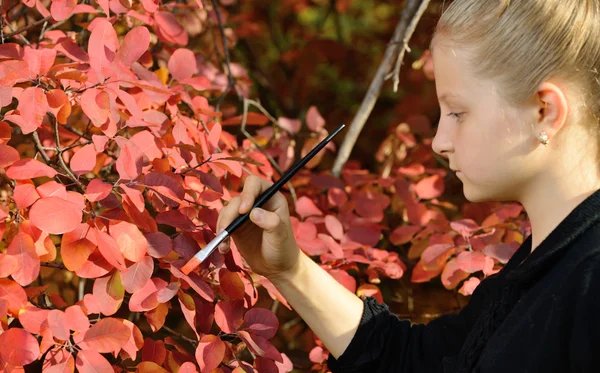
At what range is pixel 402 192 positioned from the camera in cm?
179

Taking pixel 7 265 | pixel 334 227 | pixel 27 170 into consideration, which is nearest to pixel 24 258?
pixel 7 265

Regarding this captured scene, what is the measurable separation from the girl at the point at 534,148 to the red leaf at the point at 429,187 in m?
0.74

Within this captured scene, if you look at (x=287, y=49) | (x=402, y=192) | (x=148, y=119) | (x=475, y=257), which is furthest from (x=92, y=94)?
(x=287, y=49)

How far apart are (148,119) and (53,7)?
23 cm

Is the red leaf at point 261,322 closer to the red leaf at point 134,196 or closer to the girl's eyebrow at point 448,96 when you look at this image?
the red leaf at point 134,196

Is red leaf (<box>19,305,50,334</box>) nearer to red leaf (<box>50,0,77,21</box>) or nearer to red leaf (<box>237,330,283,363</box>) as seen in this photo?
red leaf (<box>237,330,283,363</box>)

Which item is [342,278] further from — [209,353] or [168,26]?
[168,26]

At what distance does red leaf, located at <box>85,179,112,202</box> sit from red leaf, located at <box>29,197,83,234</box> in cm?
3

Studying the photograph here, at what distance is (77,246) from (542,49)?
2.10 ft

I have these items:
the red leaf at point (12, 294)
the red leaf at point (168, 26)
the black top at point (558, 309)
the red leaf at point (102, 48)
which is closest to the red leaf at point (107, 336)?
the red leaf at point (12, 294)

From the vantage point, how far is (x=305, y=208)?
5.45ft

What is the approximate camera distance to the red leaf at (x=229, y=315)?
3.80 feet

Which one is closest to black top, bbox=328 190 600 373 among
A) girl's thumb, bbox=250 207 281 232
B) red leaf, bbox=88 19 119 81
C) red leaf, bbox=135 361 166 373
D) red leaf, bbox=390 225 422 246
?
girl's thumb, bbox=250 207 281 232

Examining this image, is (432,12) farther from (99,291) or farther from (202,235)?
(99,291)
